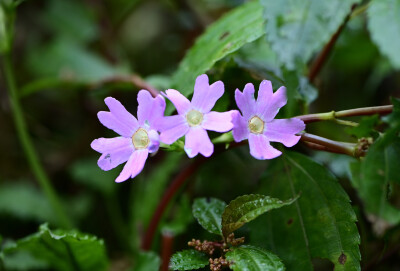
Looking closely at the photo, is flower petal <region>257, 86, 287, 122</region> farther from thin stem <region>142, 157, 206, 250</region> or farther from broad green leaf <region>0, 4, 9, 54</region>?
broad green leaf <region>0, 4, 9, 54</region>

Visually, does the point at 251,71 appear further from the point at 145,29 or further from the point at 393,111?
the point at 145,29

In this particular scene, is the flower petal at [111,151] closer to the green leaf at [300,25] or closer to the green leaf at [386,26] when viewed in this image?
the green leaf at [300,25]

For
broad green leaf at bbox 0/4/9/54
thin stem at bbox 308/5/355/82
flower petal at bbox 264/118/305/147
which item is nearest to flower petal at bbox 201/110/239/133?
flower petal at bbox 264/118/305/147

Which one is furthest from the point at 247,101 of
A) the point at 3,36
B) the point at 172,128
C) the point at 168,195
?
the point at 3,36

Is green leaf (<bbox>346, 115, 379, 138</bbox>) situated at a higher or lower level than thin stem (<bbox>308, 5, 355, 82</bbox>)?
lower

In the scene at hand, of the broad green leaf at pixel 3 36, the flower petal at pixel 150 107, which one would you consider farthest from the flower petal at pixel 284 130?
the broad green leaf at pixel 3 36

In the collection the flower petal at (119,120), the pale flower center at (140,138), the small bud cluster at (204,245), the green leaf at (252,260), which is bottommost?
the green leaf at (252,260)
